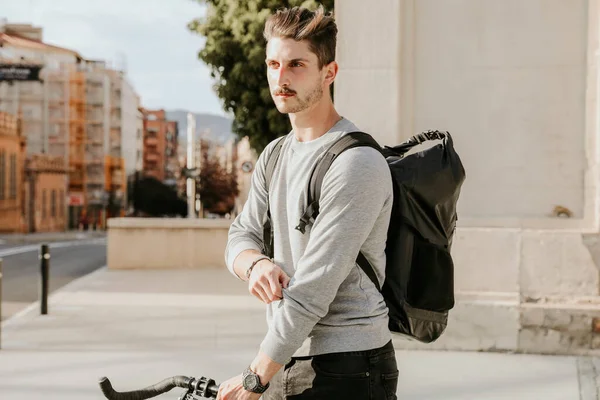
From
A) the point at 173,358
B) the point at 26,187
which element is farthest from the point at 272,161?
the point at 26,187

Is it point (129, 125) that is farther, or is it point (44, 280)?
point (129, 125)

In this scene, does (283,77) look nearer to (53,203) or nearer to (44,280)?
(44,280)

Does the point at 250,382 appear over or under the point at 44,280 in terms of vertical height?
over

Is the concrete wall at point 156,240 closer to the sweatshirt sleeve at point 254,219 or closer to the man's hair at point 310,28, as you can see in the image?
the sweatshirt sleeve at point 254,219

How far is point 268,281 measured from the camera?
213 centimetres

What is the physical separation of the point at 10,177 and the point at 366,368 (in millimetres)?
70181

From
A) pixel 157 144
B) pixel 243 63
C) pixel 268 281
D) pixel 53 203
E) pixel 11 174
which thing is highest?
pixel 157 144

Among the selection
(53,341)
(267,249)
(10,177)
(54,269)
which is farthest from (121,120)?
(267,249)

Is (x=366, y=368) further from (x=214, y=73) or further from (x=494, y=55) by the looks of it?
(x=214, y=73)

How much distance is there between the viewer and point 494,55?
7617mm

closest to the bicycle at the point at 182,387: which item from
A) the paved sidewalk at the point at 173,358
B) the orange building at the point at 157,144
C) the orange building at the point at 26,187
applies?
the paved sidewalk at the point at 173,358

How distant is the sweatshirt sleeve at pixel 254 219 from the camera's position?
242cm

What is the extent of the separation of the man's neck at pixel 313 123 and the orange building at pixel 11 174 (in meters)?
66.5

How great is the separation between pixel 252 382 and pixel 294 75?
78 centimetres
